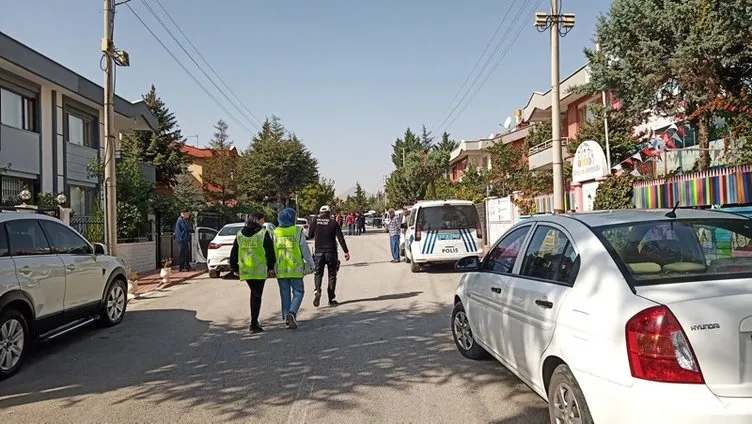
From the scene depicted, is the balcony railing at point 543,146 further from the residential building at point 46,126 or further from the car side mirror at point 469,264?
the car side mirror at point 469,264

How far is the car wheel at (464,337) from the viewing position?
19.4 feet

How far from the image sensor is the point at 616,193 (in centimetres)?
1370

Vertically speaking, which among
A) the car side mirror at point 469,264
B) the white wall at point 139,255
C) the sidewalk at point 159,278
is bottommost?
the sidewalk at point 159,278

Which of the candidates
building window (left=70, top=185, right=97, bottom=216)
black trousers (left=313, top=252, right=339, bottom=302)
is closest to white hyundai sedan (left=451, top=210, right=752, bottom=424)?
black trousers (left=313, top=252, right=339, bottom=302)

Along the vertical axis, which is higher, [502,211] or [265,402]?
[502,211]

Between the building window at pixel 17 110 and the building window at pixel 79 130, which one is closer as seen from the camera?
the building window at pixel 17 110

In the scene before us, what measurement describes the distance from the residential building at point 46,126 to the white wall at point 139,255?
3169 millimetres

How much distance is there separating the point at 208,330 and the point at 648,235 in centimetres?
636

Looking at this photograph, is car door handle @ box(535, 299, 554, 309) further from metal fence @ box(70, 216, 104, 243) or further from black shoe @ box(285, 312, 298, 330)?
Result: metal fence @ box(70, 216, 104, 243)

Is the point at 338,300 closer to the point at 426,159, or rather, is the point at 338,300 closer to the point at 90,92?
the point at 90,92

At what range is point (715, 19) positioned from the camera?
11969 millimetres

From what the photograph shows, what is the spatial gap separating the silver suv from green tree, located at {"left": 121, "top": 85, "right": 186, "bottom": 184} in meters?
33.3

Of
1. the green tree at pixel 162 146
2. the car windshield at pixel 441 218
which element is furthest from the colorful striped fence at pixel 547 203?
the green tree at pixel 162 146

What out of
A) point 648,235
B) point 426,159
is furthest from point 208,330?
point 426,159
